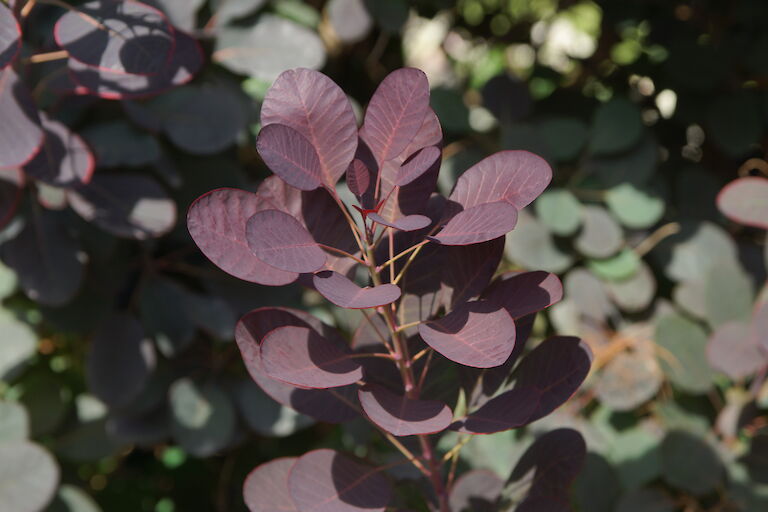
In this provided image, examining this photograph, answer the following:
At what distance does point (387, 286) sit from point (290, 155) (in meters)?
0.10

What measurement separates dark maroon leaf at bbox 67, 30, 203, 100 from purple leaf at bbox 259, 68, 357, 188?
0.76ft

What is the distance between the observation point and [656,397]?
1.06 m

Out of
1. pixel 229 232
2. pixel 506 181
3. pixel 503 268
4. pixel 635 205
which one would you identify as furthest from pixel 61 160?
pixel 635 205

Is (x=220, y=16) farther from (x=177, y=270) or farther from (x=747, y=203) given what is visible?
(x=747, y=203)

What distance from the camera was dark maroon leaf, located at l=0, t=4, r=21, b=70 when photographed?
0.58 metres

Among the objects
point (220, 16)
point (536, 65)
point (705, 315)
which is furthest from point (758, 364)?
point (220, 16)

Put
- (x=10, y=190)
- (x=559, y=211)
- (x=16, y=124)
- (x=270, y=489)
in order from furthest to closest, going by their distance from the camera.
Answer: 1. (x=559, y=211)
2. (x=10, y=190)
3. (x=16, y=124)
4. (x=270, y=489)

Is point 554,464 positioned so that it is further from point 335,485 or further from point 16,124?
point 16,124

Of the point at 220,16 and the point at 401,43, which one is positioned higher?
the point at 220,16

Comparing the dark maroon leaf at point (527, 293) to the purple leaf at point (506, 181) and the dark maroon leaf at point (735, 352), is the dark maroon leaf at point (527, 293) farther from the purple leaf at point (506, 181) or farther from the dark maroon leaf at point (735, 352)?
the dark maroon leaf at point (735, 352)

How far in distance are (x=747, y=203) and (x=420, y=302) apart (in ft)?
1.44

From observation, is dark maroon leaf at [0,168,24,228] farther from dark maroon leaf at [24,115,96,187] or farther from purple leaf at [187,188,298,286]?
purple leaf at [187,188,298,286]

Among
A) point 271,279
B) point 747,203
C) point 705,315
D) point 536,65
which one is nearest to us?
point 271,279

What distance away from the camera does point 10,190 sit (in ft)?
2.56
